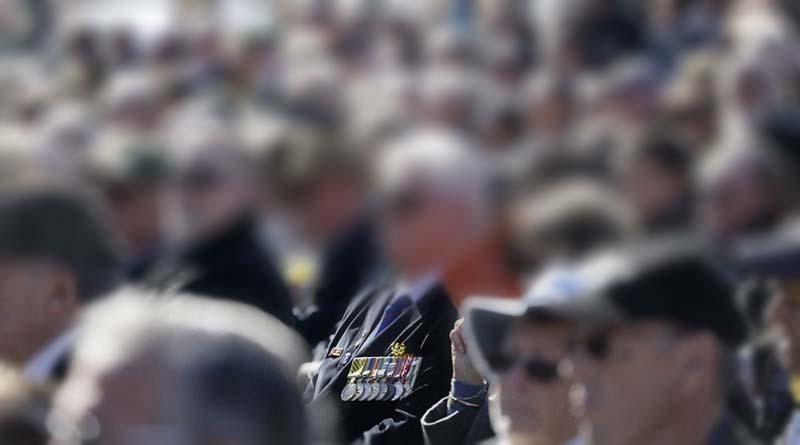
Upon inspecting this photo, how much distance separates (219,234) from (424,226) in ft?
2.15

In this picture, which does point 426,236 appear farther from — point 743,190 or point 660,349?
point 743,190

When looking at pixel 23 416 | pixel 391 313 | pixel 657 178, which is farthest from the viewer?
pixel 391 313

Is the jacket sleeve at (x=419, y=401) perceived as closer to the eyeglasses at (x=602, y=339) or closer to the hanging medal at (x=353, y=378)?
the hanging medal at (x=353, y=378)

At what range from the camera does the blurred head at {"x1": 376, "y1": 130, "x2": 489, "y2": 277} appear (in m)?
1.59

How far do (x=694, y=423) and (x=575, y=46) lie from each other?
1.43m

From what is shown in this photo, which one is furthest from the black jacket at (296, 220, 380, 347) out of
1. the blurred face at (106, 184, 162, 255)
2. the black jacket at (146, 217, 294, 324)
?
the blurred face at (106, 184, 162, 255)

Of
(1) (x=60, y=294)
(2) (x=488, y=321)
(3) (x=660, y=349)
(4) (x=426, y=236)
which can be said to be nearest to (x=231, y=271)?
(1) (x=60, y=294)

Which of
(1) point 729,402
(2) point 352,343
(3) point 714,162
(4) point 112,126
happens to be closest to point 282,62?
(4) point 112,126

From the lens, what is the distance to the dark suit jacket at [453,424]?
2.18 meters

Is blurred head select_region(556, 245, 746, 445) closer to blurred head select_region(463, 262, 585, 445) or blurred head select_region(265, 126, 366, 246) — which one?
blurred head select_region(463, 262, 585, 445)

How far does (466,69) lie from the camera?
255 centimetres

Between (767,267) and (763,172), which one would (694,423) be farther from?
(763,172)

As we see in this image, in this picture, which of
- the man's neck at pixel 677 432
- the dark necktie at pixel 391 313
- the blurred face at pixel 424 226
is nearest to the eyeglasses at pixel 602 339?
the man's neck at pixel 677 432

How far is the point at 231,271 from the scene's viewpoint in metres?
2.25
